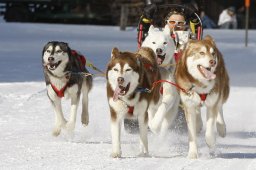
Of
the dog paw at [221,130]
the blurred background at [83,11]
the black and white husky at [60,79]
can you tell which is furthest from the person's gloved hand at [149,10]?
the blurred background at [83,11]

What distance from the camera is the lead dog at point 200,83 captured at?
22.6 ft

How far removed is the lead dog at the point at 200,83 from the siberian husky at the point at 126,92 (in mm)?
309

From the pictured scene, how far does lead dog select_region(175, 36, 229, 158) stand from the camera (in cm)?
689

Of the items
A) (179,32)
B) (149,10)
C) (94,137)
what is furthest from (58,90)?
(149,10)

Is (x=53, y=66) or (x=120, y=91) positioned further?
(x=53, y=66)

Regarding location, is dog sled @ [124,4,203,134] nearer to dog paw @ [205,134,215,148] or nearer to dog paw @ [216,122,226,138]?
dog paw @ [216,122,226,138]

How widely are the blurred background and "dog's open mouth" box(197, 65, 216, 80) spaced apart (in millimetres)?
25177

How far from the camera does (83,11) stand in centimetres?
3322

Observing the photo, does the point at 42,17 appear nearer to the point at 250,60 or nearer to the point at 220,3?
the point at 220,3

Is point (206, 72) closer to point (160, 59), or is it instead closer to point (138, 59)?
point (138, 59)

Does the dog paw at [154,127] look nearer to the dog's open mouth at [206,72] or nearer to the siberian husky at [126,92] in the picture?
the siberian husky at [126,92]

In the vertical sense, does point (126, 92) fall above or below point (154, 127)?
above

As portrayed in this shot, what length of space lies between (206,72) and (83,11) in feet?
87.1

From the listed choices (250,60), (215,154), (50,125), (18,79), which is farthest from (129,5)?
(215,154)
